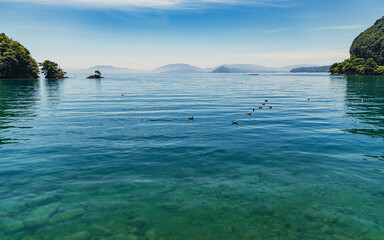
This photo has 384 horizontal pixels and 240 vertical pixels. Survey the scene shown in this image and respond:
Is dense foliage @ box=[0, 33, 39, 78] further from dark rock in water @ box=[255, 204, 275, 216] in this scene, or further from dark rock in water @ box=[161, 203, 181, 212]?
dark rock in water @ box=[255, 204, 275, 216]

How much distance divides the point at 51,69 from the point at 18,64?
21858 millimetres

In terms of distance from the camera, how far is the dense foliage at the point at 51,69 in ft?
568

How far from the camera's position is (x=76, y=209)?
10.2m

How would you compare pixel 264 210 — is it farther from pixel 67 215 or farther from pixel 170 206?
pixel 67 215

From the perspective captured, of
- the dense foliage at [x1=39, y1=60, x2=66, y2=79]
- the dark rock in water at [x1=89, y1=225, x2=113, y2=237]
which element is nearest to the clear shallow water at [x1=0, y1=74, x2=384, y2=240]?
the dark rock in water at [x1=89, y1=225, x2=113, y2=237]

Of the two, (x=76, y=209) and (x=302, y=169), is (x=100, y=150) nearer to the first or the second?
(x=76, y=209)

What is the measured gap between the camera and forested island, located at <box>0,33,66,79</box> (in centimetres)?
14912

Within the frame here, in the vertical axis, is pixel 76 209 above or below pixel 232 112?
below

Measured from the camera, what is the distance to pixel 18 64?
6196 inches

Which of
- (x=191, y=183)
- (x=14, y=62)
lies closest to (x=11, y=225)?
(x=191, y=183)

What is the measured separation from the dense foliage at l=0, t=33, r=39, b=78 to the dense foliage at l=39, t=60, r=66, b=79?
5.65 m

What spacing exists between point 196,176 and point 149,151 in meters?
5.49

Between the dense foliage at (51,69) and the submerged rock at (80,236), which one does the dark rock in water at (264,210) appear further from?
the dense foliage at (51,69)

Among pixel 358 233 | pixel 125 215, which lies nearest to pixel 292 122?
pixel 358 233
